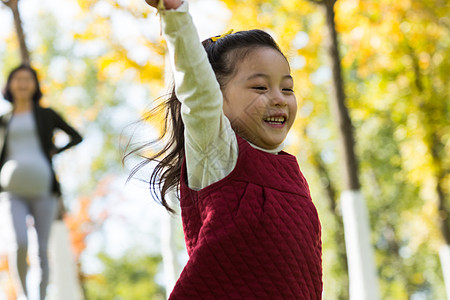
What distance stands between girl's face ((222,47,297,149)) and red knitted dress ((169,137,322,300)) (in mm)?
72

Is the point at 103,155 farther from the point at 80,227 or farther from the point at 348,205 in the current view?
the point at 348,205

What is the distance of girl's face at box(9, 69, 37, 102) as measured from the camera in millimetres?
4957

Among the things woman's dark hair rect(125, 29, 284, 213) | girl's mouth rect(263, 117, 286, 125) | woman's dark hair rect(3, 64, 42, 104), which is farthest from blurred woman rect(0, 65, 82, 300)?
girl's mouth rect(263, 117, 286, 125)

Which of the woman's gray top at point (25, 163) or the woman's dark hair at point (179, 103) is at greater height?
the woman's gray top at point (25, 163)

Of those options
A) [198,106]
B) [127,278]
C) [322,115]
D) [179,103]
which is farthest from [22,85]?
[127,278]

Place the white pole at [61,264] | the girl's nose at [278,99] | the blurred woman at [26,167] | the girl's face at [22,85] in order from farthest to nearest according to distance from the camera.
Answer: the white pole at [61,264], the girl's face at [22,85], the blurred woman at [26,167], the girl's nose at [278,99]

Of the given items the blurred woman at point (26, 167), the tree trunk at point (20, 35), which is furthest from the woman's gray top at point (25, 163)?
the tree trunk at point (20, 35)

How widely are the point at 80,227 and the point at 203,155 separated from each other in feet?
64.3

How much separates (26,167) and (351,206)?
3775 mm

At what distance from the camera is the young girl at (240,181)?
167cm

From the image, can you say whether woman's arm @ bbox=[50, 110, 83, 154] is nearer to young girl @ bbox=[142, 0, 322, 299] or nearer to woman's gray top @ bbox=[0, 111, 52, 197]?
woman's gray top @ bbox=[0, 111, 52, 197]

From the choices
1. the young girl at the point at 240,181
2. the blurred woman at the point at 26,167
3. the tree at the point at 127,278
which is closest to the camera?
the young girl at the point at 240,181

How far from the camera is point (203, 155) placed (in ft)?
5.79

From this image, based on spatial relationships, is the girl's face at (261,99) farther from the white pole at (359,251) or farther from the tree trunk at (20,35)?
the tree trunk at (20,35)
